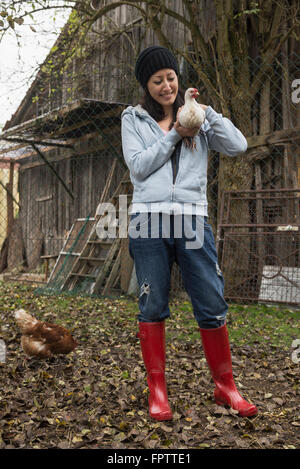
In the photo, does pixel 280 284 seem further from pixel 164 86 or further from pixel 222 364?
pixel 164 86

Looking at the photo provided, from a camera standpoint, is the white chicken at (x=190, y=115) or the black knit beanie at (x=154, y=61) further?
the black knit beanie at (x=154, y=61)

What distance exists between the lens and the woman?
247 cm

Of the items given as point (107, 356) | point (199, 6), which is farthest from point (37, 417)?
point (199, 6)

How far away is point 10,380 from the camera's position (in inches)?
135

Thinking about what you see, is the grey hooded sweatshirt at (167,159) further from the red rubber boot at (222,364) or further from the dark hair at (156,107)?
the red rubber boot at (222,364)

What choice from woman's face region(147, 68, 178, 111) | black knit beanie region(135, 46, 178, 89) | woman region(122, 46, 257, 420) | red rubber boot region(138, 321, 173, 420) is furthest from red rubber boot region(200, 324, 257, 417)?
black knit beanie region(135, 46, 178, 89)

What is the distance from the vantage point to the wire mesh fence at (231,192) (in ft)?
20.7

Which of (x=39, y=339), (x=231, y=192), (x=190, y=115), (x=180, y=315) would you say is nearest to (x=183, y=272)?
(x=190, y=115)

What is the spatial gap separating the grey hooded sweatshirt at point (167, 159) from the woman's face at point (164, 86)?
0.11 meters

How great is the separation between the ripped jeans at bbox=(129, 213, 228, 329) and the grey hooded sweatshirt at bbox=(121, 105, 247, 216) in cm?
9

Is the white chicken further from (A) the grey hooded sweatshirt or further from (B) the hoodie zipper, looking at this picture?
(B) the hoodie zipper

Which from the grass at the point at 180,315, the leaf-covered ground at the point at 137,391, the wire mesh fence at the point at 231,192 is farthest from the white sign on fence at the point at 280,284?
the leaf-covered ground at the point at 137,391

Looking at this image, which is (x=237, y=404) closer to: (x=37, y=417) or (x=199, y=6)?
(x=37, y=417)

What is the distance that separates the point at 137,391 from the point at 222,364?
739mm
